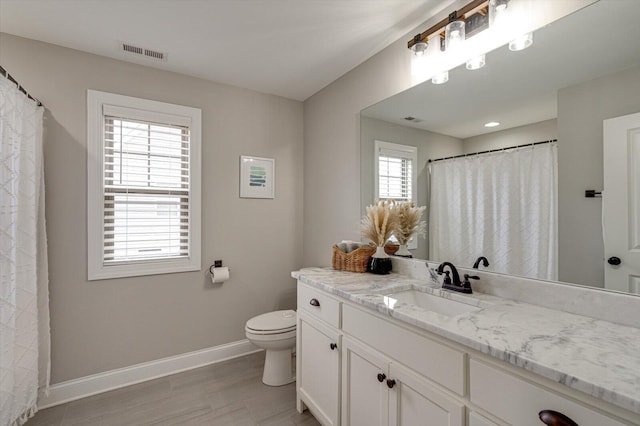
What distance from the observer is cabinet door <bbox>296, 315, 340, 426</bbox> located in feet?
5.10

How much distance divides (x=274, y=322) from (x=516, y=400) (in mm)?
1746

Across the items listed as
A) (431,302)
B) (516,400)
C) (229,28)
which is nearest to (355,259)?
(431,302)

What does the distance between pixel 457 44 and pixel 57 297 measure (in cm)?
299

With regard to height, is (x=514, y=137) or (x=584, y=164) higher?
(x=514, y=137)

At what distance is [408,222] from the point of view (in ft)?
6.15

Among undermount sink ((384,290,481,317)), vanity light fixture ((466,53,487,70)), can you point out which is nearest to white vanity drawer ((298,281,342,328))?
undermount sink ((384,290,481,317))

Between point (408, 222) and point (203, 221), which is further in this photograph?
point (203, 221)

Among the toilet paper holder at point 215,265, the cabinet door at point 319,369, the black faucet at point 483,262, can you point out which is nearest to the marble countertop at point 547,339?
the black faucet at point 483,262

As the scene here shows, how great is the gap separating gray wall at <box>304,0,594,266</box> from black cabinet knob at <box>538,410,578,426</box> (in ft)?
5.31

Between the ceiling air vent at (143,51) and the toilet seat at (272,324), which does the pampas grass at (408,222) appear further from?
the ceiling air vent at (143,51)

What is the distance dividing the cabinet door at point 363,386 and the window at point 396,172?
775mm

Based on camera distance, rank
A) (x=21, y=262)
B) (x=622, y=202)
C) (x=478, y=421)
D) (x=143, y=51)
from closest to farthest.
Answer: (x=478, y=421) → (x=622, y=202) → (x=21, y=262) → (x=143, y=51)

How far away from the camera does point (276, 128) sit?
9.52ft

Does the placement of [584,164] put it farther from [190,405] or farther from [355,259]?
[190,405]
